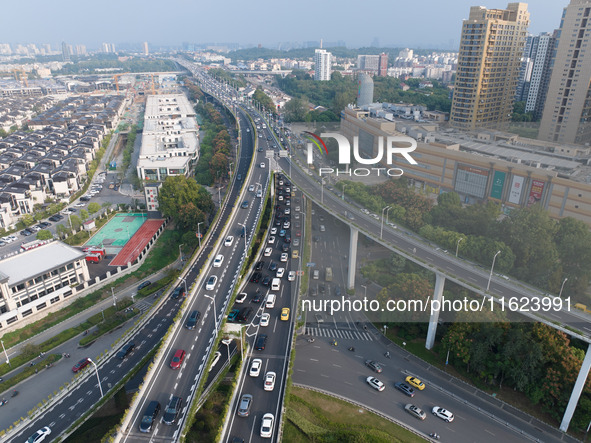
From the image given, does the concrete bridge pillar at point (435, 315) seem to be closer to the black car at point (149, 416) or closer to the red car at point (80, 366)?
the black car at point (149, 416)

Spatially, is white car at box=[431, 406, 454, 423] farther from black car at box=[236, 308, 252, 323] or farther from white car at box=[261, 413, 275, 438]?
black car at box=[236, 308, 252, 323]

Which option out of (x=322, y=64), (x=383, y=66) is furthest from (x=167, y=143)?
(x=383, y=66)

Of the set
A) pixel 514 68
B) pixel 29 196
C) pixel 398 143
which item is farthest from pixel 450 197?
pixel 29 196

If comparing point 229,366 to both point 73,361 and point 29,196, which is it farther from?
point 29,196

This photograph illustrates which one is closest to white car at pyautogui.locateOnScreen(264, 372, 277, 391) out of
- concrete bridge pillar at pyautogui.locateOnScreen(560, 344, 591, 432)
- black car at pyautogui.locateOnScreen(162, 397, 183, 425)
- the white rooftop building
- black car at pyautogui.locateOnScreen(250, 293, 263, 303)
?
black car at pyautogui.locateOnScreen(162, 397, 183, 425)

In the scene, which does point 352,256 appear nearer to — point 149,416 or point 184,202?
point 184,202

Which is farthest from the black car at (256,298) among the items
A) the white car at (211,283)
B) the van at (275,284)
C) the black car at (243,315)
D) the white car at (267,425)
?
the white car at (267,425)
